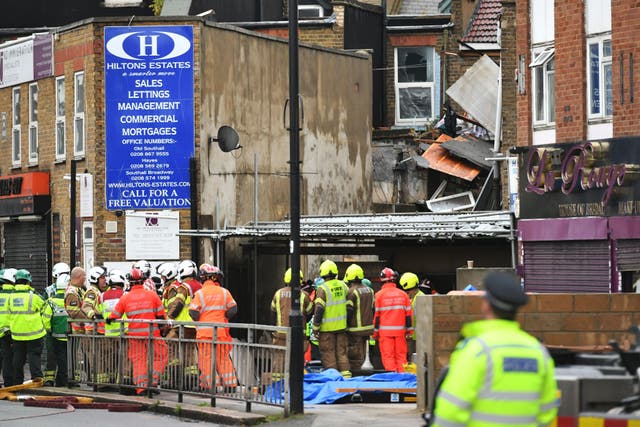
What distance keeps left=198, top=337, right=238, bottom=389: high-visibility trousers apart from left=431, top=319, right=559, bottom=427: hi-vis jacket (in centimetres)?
985

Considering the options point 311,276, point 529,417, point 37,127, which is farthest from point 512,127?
point 529,417

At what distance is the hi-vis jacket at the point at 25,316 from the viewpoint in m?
20.6

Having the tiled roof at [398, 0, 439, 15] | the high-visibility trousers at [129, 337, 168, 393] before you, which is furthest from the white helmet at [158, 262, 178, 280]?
the tiled roof at [398, 0, 439, 15]

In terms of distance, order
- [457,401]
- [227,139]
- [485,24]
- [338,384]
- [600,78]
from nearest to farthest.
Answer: [457,401] → [338,384] → [600,78] → [227,139] → [485,24]

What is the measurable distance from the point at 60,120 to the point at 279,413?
47.8ft

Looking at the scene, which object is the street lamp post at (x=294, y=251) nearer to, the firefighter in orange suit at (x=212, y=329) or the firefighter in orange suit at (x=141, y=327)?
the firefighter in orange suit at (x=212, y=329)

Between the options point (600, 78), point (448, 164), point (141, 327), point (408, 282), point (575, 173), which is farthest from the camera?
point (448, 164)

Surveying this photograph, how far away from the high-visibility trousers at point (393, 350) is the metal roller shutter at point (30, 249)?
10787 mm

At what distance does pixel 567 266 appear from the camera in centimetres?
2308

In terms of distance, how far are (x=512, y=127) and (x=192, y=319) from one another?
11.4m

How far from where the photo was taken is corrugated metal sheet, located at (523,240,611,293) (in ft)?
73.3

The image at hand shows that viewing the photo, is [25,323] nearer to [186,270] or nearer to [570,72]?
[186,270]

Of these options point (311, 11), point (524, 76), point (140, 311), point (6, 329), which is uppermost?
point (311, 11)

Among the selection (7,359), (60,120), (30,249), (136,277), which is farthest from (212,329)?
(30,249)
